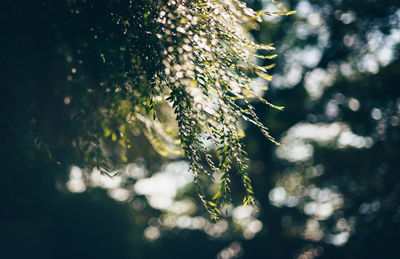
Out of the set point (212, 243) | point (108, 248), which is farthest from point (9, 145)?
point (212, 243)

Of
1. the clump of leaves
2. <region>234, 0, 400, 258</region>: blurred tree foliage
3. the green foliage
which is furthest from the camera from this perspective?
<region>234, 0, 400, 258</region>: blurred tree foliage

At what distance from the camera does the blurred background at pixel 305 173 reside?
29.1 feet

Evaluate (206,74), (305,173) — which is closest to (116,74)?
(206,74)

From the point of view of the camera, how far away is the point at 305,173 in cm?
1159

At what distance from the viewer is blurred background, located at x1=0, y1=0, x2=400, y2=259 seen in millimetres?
8875

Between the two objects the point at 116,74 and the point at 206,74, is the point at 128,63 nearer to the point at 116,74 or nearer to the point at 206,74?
the point at 116,74

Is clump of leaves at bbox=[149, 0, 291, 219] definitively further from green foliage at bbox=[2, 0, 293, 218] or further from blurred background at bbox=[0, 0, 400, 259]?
blurred background at bbox=[0, 0, 400, 259]

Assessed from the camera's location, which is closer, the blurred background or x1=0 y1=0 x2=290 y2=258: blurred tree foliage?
x1=0 y1=0 x2=290 y2=258: blurred tree foliage

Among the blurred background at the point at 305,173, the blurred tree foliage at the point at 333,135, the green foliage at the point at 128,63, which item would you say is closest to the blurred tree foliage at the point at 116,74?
the green foliage at the point at 128,63

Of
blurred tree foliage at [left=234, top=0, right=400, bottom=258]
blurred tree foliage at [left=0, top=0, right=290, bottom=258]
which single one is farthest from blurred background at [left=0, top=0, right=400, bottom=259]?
blurred tree foliage at [left=0, top=0, right=290, bottom=258]

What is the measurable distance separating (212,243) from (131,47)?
49.1ft

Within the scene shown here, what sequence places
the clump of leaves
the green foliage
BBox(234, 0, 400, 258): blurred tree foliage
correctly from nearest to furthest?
the green foliage
the clump of leaves
BBox(234, 0, 400, 258): blurred tree foliage

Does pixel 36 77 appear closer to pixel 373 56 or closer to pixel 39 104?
pixel 39 104

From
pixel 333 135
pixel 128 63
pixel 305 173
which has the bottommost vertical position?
pixel 305 173
